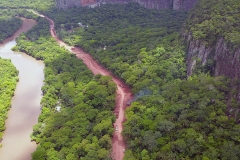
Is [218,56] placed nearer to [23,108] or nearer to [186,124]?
[186,124]

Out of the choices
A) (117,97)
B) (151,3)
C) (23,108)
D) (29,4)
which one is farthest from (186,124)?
(29,4)

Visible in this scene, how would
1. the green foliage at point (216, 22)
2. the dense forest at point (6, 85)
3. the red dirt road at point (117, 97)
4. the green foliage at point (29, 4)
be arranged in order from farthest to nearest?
the green foliage at point (29, 4) < the dense forest at point (6, 85) < the green foliage at point (216, 22) < the red dirt road at point (117, 97)

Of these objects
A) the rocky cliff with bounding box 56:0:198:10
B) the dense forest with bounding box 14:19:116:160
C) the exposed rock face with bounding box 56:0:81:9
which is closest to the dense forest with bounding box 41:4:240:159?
the dense forest with bounding box 14:19:116:160

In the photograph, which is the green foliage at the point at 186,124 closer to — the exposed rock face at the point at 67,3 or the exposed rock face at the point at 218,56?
the exposed rock face at the point at 218,56

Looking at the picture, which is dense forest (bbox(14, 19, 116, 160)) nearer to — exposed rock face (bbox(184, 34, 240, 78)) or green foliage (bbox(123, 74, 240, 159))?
green foliage (bbox(123, 74, 240, 159))

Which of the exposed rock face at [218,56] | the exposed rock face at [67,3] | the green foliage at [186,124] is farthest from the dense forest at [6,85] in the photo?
the exposed rock face at [67,3]

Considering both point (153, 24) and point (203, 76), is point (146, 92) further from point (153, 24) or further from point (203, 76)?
point (153, 24)
